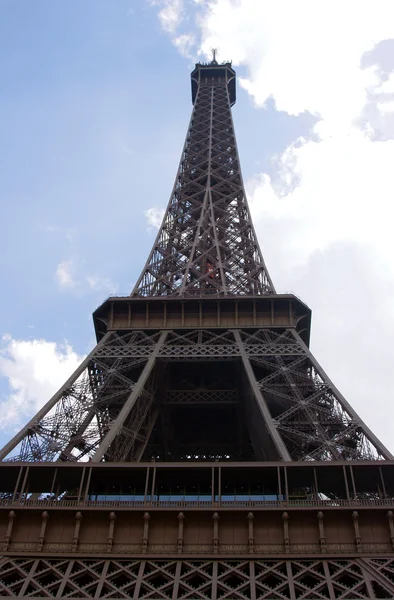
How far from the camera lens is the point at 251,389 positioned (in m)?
36.1

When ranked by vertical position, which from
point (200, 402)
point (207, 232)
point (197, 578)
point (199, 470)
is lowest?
point (197, 578)

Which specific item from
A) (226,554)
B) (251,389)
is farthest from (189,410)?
(226,554)

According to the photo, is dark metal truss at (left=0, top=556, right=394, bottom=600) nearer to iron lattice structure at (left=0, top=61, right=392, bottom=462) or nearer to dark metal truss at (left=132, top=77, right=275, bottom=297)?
iron lattice structure at (left=0, top=61, right=392, bottom=462)

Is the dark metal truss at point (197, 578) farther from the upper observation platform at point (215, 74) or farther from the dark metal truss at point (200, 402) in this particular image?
the upper observation platform at point (215, 74)

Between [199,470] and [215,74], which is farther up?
[215,74]

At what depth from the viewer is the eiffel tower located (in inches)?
923

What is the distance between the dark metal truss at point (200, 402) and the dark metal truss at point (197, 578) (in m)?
5.00

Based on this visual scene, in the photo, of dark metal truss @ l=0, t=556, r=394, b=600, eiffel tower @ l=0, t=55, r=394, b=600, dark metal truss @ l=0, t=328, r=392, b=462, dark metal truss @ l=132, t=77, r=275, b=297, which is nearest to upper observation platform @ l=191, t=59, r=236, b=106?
dark metal truss @ l=132, t=77, r=275, b=297

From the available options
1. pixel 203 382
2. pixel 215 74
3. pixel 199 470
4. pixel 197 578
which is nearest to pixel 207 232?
pixel 203 382

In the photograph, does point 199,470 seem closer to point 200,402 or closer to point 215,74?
point 200,402

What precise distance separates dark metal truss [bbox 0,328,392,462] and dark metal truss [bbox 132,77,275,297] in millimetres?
5888

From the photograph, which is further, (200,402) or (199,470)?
(200,402)

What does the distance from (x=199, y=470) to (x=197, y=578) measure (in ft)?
13.6

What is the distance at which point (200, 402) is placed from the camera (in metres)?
42.3
